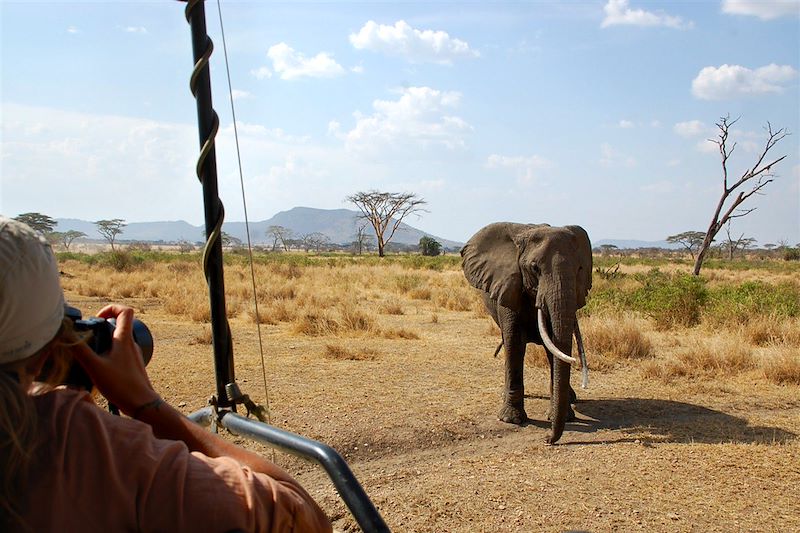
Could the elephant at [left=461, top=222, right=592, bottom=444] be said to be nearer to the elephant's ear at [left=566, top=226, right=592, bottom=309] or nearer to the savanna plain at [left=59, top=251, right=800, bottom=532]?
the elephant's ear at [left=566, top=226, right=592, bottom=309]

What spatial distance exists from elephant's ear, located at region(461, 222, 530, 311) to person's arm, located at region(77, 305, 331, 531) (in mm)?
5536

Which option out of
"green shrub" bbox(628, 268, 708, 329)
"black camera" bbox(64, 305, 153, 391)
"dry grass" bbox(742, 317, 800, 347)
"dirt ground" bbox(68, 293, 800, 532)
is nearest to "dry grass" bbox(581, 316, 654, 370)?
"dirt ground" bbox(68, 293, 800, 532)

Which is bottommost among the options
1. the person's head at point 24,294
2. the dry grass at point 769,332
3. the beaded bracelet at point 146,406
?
the dry grass at point 769,332

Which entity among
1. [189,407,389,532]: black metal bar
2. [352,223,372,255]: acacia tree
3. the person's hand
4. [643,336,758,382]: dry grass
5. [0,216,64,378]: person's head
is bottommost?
[643,336,758,382]: dry grass

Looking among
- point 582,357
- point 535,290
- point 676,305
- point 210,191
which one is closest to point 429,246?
point 676,305

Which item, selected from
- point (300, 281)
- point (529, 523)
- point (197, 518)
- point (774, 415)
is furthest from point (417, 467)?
point (300, 281)

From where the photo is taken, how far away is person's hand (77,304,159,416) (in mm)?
1377

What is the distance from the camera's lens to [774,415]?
6.83 metres

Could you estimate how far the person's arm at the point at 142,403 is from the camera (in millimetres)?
1368

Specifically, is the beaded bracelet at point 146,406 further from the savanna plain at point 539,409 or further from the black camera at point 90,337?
the savanna plain at point 539,409

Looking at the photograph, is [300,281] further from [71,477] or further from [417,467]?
[71,477]

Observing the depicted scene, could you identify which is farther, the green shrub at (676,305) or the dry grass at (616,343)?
the green shrub at (676,305)

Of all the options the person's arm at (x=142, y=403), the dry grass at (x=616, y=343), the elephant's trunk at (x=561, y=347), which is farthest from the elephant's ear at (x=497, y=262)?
the person's arm at (x=142, y=403)

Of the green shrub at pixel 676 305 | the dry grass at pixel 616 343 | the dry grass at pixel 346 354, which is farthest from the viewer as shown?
the green shrub at pixel 676 305
